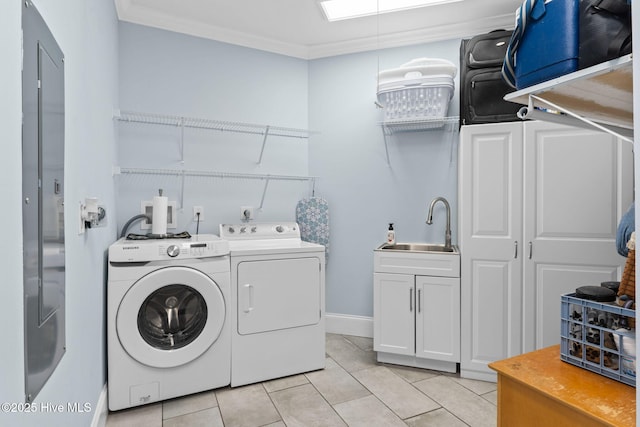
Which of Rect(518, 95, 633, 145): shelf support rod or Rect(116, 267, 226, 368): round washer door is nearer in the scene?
Rect(518, 95, 633, 145): shelf support rod

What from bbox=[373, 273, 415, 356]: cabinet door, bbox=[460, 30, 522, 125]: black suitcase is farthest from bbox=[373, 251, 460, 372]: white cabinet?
bbox=[460, 30, 522, 125]: black suitcase

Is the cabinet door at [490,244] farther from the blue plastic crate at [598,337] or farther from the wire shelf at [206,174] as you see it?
the wire shelf at [206,174]

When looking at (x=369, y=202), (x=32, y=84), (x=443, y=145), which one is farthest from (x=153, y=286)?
(x=443, y=145)

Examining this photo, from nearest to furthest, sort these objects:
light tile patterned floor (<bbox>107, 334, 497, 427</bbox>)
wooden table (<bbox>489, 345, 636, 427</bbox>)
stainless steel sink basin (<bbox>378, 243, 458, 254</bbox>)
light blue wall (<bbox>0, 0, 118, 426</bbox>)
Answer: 1. light blue wall (<bbox>0, 0, 118, 426</bbox>)
2. wooden table (<bbox>489, 345, 636, 427</bbox>)
3. light tile patterned floor (<bbox>107, 334, 497, 427</bbox>)
4. stainless steel sink basin (<bbox>378, 243, 458, 254</bbox>)

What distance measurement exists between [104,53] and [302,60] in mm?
1824

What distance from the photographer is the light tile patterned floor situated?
2053mm

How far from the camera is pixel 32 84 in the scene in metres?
0.86

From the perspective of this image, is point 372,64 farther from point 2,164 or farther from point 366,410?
point 2,164

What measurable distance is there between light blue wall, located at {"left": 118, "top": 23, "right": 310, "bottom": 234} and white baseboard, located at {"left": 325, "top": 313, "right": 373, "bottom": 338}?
3.31ft

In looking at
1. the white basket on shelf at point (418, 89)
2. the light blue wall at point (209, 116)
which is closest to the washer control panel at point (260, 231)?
the light blue wall at point (209, 116)

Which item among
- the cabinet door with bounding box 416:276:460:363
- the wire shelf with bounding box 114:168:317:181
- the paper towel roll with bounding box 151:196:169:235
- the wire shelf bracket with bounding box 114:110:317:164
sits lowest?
the cabinet door with bounding box 416:276:460:363

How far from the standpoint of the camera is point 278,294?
2.53 metres

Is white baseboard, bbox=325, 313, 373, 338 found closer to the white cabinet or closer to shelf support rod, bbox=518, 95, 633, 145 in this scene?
the white cabinet

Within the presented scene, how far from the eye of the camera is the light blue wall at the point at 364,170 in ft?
10.4
